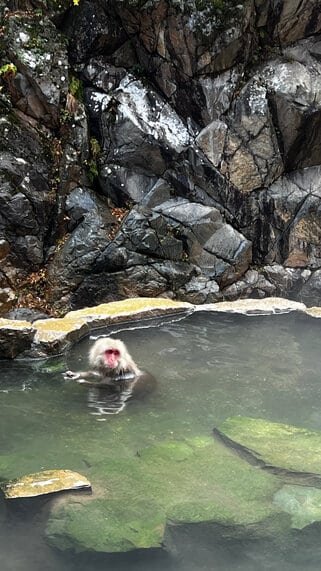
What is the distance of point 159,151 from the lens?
10164 millimetres

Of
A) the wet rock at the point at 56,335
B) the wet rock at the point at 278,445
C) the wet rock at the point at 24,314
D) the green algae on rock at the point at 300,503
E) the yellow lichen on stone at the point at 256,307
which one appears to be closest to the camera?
the green algae on rock at the point at 300,503

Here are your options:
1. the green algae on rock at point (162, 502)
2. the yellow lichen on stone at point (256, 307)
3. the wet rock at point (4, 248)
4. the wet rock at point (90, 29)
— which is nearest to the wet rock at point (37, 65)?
the wet rock at point (90, 29)

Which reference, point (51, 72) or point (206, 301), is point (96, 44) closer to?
point (51, 72)

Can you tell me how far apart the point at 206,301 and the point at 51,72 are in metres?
5.34

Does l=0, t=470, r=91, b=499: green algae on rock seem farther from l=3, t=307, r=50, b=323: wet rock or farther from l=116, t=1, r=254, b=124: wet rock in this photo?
l=116, t=1, r=254, b=124: wet rock

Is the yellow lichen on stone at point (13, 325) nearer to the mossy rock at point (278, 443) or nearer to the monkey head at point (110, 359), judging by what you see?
the monkey head at point (110, 359)

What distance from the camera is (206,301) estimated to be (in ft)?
30.9

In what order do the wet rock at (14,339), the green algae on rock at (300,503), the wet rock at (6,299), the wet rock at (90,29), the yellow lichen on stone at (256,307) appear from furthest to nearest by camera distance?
1. the wet rock at (90,29)
2. the wet rock at (6,299)
3. the yellow lichen on stone at (256,307)
4. the wet rock at (14,339)
5. the green algae on rock at (300,503)

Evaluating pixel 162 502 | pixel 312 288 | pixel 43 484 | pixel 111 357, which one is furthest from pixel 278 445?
pixel 312 288

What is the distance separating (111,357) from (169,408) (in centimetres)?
71

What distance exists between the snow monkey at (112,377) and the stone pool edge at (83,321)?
0.78 m

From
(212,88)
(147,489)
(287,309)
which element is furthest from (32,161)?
(147,489)

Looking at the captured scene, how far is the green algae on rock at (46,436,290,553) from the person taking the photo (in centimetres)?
242

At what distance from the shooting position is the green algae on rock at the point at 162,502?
7.93ft
